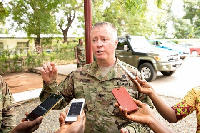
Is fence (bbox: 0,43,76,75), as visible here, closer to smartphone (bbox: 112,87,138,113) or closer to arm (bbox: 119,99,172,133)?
smartphone (bbox: 112,87,138,113)

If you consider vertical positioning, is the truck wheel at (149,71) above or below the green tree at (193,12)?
below

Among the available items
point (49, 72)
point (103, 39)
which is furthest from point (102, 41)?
point (49, 72)

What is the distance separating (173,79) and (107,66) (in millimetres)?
7743

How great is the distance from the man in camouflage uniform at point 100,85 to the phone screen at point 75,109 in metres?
0.46

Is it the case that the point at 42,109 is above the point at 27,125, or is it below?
above

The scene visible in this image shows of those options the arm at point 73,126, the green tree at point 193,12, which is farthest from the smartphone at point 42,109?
the green tree at point 193,12

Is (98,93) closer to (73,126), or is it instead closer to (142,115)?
(142,115)

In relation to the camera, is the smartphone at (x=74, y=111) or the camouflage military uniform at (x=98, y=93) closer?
the smartphone at (x=74, y=111)

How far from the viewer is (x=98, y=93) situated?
1.83m

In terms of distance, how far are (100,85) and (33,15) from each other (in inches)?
487

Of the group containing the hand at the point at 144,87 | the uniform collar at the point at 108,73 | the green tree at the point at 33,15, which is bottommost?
the hand at the point at 144,87

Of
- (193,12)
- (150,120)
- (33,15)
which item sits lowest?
(150,120)

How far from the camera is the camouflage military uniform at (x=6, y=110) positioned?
70.2 inches

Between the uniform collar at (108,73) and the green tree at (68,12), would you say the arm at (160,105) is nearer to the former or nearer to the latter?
the uniform collar at (108,73)
